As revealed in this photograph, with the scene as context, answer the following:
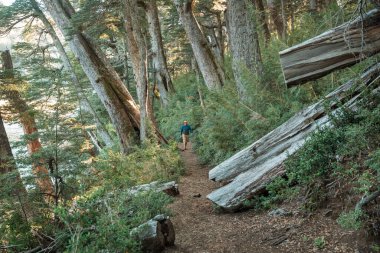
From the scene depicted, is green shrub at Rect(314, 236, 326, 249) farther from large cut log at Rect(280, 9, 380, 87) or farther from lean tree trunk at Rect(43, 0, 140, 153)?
lean tree trunk at Rect(43, 0, 140, 153)

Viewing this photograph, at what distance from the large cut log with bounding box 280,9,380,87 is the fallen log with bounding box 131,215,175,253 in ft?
9.41

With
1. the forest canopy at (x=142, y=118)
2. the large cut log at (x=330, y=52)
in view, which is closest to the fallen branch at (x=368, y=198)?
the forest canopy at (x=142, y=118)

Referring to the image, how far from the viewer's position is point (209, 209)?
6.47 m

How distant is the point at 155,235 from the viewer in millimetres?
4598

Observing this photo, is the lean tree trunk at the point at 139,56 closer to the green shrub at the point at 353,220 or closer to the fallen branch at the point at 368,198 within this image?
the green shrub at the point at 353,220

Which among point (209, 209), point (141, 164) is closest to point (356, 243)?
point (209, 209)

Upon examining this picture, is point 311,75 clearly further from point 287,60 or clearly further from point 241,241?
point 241,241

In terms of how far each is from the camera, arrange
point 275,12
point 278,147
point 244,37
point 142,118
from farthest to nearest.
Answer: point 275,12 → point 142,118 → point 244,37 → point 278,147

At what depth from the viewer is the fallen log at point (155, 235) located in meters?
4.50

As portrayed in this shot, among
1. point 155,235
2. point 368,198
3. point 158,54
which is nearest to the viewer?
point 368,198

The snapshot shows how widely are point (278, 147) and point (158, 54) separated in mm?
14687

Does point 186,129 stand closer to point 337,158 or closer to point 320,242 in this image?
point 337,158

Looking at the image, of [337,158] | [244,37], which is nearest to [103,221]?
[337,158]

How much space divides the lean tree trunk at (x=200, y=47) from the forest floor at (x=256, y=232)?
7.08 metres
